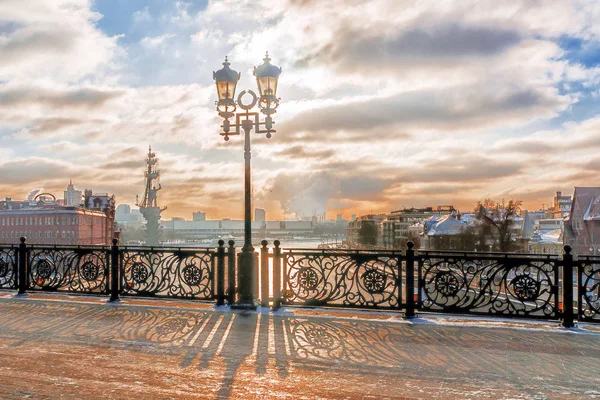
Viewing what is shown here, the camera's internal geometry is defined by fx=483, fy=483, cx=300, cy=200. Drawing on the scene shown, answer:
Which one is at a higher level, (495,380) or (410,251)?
(410,251)

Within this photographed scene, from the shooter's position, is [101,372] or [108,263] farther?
[108,263]

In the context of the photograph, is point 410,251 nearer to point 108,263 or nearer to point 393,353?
point 393,353

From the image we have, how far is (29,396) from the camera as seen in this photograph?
461 cm

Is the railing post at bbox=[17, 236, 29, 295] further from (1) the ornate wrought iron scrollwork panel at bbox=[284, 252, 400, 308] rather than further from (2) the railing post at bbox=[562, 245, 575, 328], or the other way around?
(2) the railing post at bbox=[562, 245, 575, 328]

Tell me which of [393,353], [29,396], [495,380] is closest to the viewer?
[29,396]

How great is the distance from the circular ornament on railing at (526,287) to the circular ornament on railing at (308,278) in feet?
10.8

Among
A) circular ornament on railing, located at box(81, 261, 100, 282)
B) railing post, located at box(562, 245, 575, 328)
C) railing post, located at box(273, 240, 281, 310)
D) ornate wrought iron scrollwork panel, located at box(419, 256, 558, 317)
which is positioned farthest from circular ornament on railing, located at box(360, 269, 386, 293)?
circular ornament on railing, located at box(81, 261, 100, 282)

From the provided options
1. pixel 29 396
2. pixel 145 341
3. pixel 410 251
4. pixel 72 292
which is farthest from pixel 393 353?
pixel 72 292

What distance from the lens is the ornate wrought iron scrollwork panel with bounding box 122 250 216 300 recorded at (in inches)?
360

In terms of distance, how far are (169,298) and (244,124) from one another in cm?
379

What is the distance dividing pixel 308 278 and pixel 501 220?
61.6 meters

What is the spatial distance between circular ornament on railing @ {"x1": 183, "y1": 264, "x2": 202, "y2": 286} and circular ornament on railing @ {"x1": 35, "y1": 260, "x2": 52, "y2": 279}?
321 cm

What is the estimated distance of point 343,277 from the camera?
324 inches

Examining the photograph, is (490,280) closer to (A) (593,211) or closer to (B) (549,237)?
(A) (593,211)
